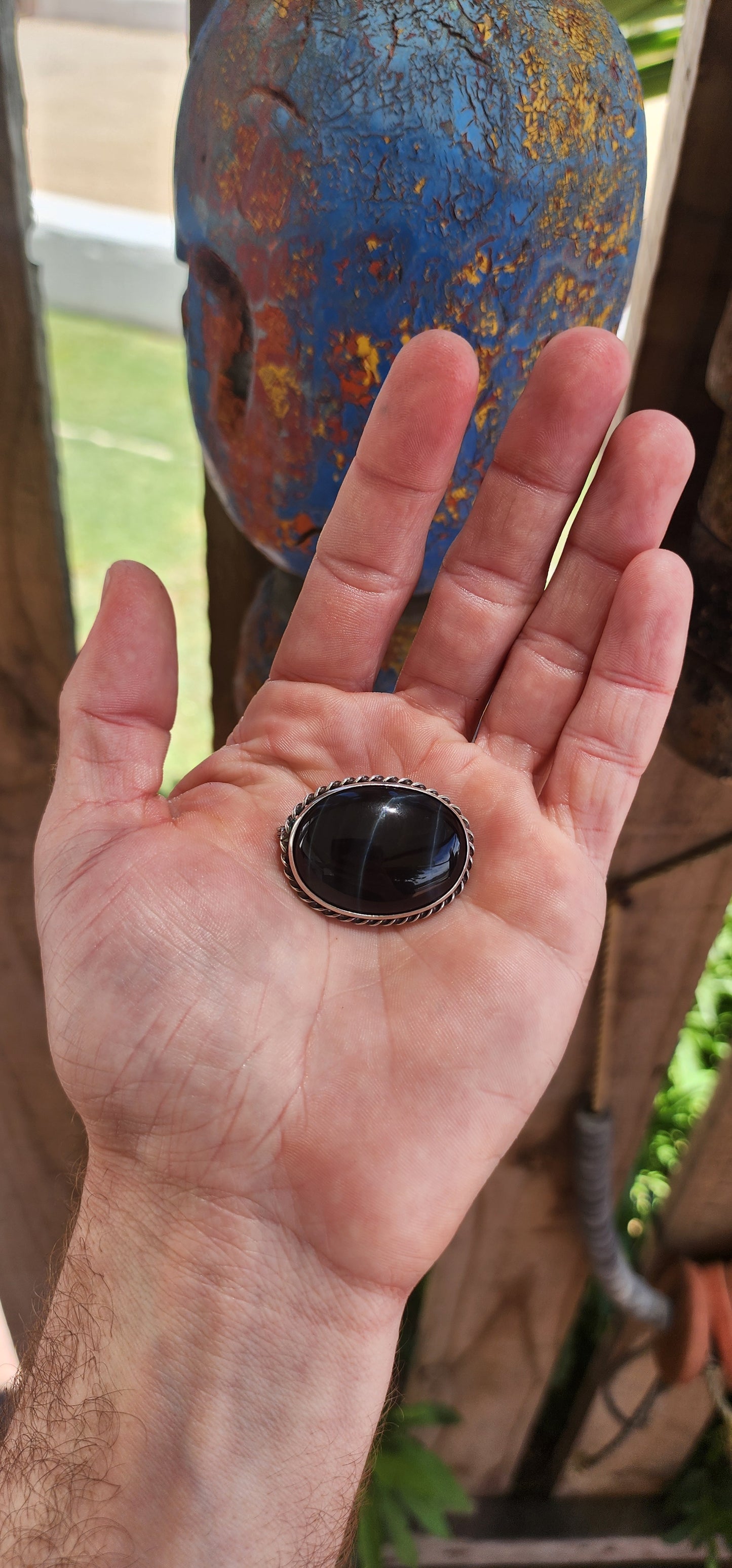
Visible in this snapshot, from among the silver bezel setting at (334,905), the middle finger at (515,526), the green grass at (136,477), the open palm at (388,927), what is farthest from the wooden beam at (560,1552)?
the green grass at (136,477)

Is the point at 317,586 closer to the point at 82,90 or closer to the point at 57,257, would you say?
the point at 57,257

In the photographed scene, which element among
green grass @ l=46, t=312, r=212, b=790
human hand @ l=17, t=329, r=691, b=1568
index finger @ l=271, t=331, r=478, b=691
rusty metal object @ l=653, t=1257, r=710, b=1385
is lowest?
rusty metal object @ l=653, t=1257, r=710, b=1385

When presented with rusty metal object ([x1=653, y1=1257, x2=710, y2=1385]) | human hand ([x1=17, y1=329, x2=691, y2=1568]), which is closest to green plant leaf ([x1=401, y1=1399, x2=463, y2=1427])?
rusty metal object ([x1=653, y1=1257, x2=710, y2=1385])

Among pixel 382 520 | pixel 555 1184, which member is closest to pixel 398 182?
pixel 382 520

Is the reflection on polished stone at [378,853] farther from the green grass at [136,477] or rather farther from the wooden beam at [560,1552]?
the green grass at [136,477]

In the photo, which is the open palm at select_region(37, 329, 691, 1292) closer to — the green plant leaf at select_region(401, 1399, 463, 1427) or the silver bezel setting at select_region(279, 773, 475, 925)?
the silver bezel setting at select_region(279, 773, 475, 925)

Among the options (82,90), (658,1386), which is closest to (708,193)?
(658,1386)

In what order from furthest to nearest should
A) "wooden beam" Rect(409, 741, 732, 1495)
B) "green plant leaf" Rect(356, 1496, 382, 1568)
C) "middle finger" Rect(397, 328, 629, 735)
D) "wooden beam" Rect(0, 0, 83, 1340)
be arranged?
"green plant leaf" Rect(356, 1496, 382, 1568) → "wooden beam" Rect(409, 741, 732, 1495) → "wooden beam" Rect(0, 0, 83, 1340) → "middle finger" Rect(397, 328, 629, 735)

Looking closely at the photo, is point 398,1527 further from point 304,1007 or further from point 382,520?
point 382,520
